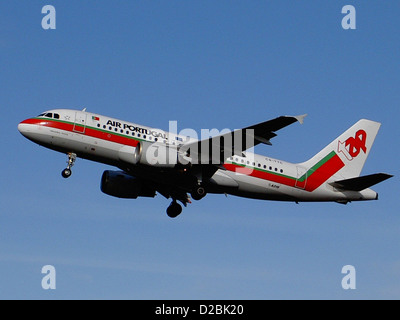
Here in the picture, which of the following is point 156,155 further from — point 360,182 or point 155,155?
point 360,182

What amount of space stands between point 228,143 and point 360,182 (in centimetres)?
922

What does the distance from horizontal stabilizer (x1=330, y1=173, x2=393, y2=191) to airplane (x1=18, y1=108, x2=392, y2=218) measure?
0.03 metres

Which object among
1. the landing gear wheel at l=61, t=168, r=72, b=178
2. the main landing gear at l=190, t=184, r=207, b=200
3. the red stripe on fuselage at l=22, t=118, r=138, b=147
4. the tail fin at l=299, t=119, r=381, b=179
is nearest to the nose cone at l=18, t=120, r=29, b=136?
the red stripe on fuselage at l=22, t=118, r=138, b=147

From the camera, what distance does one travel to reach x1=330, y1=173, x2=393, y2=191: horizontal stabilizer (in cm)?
4622

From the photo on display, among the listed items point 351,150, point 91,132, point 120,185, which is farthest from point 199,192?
point 351,150

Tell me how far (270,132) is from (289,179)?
23.0 feet

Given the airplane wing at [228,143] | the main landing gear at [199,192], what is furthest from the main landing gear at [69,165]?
the main landing gear at [199,192]

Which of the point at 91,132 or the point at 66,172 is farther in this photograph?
the point at 66,172

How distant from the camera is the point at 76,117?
44.6 meters

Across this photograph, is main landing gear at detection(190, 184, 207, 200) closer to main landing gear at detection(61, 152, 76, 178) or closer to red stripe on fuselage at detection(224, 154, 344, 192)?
red stripe on fuselage at detection(224, 154, 344, 192)

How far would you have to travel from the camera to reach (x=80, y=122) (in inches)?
1751

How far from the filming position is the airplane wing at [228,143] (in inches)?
1640
